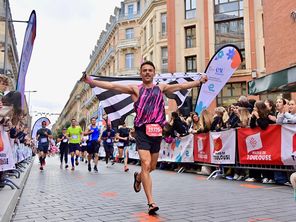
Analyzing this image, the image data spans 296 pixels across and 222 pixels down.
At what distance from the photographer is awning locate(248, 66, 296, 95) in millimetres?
11812

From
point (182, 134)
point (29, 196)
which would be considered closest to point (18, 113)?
point (29, 196)

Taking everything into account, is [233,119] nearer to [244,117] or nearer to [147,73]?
[244,117]

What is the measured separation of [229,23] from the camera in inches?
1437

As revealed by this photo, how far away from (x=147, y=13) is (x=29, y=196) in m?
40.7

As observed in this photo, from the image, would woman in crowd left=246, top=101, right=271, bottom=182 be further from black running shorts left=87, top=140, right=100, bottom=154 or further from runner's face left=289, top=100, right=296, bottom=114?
black running shorts left=87, top=140, right=100, bottom=154

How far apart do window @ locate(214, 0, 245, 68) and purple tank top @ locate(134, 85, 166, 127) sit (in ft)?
105

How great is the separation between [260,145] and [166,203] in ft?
12.5

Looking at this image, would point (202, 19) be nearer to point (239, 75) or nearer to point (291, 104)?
point (239, 75)

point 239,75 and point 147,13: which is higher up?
point 147,13

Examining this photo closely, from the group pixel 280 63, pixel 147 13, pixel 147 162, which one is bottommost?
pixel 147 162

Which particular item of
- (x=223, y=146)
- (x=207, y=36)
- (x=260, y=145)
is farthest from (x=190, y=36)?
(x=260, y=145)

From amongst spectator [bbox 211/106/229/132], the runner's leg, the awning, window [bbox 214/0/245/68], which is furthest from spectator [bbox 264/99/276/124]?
window [bbox 214/0/245/68]

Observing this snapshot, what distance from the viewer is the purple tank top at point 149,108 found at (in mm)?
5499

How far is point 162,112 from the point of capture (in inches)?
222
